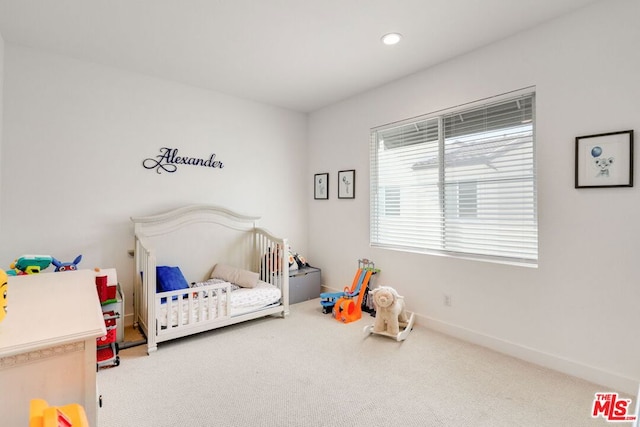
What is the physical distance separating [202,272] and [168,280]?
25.5 inches

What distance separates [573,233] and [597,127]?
2.37 feet

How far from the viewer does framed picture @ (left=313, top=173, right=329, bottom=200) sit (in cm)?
422

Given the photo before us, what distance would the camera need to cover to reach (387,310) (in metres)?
2.85

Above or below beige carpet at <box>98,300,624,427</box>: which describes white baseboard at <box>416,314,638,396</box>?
above

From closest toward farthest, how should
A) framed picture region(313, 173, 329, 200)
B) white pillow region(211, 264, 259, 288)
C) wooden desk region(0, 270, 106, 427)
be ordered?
wooden desk region(0, 270, 106, 427) < white pillow region(211, 264, 259, 288) < framed picture region(313, 173, 329, 200)

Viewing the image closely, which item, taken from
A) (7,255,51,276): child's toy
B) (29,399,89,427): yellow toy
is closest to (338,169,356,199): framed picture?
(7,255,51,276): child's toy

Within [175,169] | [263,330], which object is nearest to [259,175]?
[175,169]

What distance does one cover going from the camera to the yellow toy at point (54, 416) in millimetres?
704

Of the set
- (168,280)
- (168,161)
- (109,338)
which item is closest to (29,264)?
(109,338)

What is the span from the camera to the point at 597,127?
2109 millimetres

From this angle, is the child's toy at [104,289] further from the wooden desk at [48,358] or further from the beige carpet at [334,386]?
the wooden desk at [48,358]

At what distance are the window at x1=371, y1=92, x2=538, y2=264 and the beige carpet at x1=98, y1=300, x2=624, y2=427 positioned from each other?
930 mm

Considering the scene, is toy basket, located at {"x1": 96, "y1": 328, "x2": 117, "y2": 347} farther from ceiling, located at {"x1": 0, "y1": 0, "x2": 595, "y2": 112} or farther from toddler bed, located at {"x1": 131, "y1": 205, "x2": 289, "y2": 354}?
ceiling, located at {"x1": 0, "y1": 0, "x2": 595, "y2": 112}

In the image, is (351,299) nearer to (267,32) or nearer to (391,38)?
(391,38)
